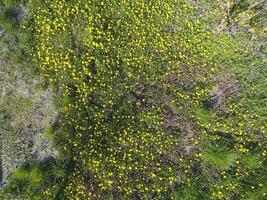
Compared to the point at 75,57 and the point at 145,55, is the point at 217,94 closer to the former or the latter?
the point at 145,55

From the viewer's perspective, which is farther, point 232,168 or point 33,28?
point 33,28

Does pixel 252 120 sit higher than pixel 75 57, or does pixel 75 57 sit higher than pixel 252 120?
pixel 75 57

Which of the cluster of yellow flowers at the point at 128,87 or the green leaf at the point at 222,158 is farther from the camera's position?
the cluster of yellow flowers at the point at 128,87

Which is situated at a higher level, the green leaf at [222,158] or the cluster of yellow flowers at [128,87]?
the cluster of yellow flowers at [128,87]

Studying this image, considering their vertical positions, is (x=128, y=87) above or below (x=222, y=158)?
above

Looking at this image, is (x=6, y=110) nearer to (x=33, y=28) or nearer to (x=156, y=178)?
(x=33, y=28)

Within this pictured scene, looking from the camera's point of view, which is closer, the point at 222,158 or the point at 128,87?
the point at 222,158

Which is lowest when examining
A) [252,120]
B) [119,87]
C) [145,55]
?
[252,120]

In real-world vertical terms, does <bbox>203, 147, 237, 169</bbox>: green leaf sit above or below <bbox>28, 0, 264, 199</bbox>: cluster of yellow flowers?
below

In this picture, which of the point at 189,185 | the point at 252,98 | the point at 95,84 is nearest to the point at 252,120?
the point at 252,98

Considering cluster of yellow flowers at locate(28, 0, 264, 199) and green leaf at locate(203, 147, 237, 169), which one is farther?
cluster of yellow flowers at locate(28, 0, 264, 199)
